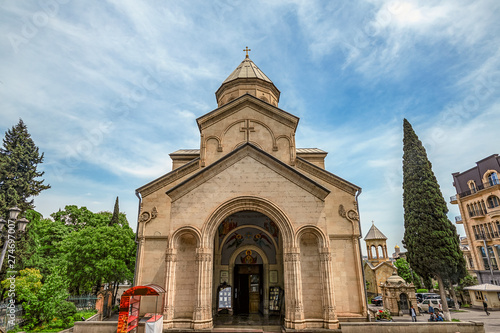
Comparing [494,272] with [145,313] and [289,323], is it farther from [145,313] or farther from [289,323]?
[145,313]

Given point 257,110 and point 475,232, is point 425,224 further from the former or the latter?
point 257,110

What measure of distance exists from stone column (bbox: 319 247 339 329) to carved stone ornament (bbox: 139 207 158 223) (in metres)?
8.66

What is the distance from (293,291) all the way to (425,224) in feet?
61.3

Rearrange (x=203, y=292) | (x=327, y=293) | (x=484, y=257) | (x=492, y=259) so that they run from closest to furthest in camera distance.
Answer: (x=203, y=292)
(x=327, y=293)
(x=492, y=259)
(x=484, y=257)

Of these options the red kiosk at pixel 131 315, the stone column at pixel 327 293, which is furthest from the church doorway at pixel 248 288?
the red kiosk at pixel 131 315

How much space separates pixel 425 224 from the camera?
23.3m

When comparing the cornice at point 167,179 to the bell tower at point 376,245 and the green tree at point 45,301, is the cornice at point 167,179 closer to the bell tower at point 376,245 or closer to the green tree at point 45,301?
the green tree at point 45,301

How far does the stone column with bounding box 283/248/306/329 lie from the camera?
10500 millimetres

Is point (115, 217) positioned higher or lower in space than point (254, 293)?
higher

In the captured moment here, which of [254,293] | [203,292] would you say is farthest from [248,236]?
[203,292]

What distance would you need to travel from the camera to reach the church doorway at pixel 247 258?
1496cm

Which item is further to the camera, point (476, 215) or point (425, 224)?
point (476, 215)

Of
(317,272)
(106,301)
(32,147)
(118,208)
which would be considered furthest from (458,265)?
(32,147)

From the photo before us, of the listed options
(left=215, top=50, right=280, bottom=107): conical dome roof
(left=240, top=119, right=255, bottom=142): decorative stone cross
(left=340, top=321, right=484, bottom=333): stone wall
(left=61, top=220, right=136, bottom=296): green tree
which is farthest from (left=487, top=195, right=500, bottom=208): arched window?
(left=61, top=220, right=136, bottom=296): green tree
